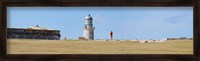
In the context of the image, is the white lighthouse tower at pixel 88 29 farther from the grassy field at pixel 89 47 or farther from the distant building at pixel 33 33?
the distant building at pixel 33 33

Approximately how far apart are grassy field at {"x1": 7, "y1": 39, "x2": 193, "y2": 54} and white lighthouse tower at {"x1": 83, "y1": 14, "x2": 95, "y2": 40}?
58 millimetres

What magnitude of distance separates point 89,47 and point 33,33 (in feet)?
1.81

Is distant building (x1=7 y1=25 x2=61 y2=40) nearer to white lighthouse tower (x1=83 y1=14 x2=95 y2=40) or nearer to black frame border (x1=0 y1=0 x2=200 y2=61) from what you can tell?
black frame border (x1=0 y1=0 x2=200 y2=61)

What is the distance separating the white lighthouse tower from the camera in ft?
13.2

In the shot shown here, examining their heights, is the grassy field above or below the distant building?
below

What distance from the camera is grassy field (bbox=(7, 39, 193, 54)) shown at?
4121 mm

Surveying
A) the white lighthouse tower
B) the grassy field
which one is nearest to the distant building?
the grassy field

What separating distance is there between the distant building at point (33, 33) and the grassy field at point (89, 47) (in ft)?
0.13

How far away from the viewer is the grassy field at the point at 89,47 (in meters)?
4.12

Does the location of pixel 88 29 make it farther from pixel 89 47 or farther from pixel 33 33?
pixel 33 33

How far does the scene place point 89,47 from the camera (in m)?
4.15
